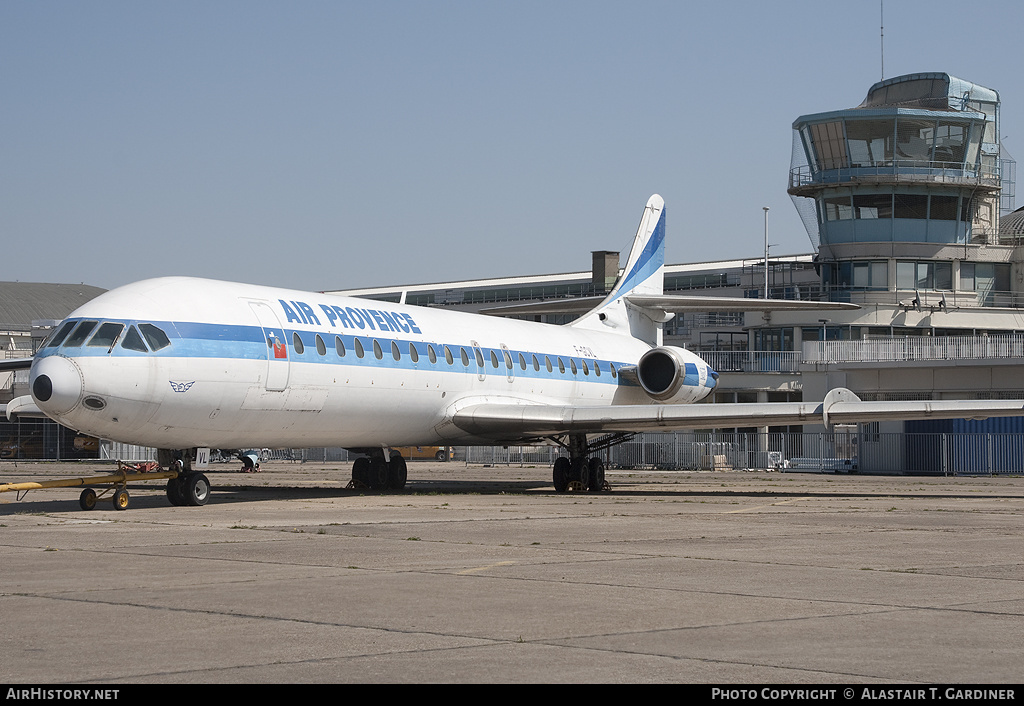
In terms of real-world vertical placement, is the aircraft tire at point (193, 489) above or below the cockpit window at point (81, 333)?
below

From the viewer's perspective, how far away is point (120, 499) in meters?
18.7

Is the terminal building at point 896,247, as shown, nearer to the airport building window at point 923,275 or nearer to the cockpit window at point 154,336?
the airport building window at point 923,275

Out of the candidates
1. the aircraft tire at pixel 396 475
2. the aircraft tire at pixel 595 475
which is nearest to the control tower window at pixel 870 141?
the aircraft tire at pixel 595 475

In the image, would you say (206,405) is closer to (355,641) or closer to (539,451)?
(355,641)

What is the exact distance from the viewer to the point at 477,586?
394 inches

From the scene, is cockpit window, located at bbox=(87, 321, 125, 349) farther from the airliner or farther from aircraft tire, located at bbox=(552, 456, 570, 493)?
aircraft tire, located at bbox=(552, 456, 570, 493)

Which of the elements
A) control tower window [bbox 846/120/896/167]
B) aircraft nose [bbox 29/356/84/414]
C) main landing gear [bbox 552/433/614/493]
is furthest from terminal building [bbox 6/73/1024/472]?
aircraft nose [bbox 29/356/84/414]

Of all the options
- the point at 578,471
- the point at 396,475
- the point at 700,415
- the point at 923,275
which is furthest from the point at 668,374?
the point at 923,275

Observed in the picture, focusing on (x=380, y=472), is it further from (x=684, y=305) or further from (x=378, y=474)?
(x=684, y=305)

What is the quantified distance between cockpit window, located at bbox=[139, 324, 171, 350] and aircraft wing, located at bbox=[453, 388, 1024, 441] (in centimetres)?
827

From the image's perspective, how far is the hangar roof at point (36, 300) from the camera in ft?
363

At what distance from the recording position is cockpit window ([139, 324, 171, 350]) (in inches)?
739

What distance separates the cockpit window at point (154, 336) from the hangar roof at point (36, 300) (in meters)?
94.2
